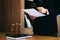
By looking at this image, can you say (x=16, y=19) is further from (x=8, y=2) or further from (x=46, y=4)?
(x=46, y=4)

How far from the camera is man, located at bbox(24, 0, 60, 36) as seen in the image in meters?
2.44

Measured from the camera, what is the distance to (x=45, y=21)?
2.46 metres

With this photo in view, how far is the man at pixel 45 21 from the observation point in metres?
2.44

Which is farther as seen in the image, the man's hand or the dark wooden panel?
the man's hand

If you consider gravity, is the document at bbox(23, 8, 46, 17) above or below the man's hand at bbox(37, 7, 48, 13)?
below

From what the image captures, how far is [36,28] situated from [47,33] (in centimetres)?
18

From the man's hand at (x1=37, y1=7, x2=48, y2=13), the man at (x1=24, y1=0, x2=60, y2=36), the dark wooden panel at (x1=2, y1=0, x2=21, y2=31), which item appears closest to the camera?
the man at (x1=24, y1=0, x2=60, y2=36)

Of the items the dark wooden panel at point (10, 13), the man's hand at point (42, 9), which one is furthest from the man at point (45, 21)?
the dark wooden panel at point (10, 13)

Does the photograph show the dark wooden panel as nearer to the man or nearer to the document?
the document

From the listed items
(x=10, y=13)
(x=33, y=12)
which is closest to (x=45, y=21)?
(x=33, y=12)

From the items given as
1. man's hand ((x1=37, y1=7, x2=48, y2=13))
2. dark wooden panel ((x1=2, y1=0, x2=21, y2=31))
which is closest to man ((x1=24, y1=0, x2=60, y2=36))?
man's hand ((x1=37, y1=7, x2=48, y2=13))

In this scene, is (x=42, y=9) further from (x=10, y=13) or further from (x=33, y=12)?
(x=10, y=13)

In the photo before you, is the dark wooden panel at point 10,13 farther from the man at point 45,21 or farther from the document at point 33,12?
the man at point 45,21

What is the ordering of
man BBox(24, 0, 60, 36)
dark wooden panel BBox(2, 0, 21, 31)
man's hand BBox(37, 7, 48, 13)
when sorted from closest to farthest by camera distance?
man BBox(24, 0, 60, 36) → dark wooden panel BBox(2, 0, 21, 31) → man's hand BBox(37, 7, 48, 13)
